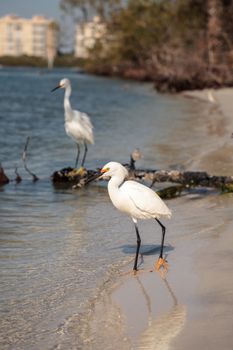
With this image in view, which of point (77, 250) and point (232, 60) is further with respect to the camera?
point (232, 60)

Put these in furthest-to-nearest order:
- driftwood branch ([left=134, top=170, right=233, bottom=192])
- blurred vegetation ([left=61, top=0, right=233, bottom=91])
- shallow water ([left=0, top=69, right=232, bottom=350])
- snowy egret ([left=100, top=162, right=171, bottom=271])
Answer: blurred vegetation ([left=61, top=0, right=233, bottom=91]), driftwood branch ([left=134, top=170, right=233, bottom=192]), snowy egret ([left=100, top=162, right=171, bottom=271]), shallow water ([left=0, top=69, right=232, bottom=350])

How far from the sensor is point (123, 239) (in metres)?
8.70

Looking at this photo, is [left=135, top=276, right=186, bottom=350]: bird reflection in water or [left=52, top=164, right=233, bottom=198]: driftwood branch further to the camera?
[left=52, top=164, right=233, bottom=198]: driftwood branch

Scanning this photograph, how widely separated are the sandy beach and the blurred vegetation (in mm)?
38647

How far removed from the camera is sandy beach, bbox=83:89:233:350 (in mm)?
5191

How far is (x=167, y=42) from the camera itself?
73625 mm

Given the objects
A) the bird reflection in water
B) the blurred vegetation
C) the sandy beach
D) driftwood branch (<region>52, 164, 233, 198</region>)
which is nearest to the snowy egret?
the sandy beach

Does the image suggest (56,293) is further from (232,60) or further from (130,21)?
(130,21)

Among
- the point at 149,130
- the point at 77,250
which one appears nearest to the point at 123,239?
the point at 77,250

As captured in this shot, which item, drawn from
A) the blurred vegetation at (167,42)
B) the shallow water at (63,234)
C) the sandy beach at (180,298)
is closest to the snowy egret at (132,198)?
the sandy beach at (180,298)

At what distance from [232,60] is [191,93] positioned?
216 inches

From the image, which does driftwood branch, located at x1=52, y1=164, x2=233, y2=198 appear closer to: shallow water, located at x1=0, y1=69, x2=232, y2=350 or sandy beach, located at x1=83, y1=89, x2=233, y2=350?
shallow water, located at x1=0, y1=69, x2=232, y2=350

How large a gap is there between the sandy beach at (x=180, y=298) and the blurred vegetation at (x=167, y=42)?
38.6m

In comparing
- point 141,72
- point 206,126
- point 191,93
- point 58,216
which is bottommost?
point 141,72
